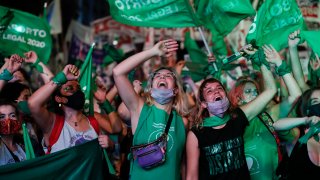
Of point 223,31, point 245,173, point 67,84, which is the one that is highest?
point 223,31

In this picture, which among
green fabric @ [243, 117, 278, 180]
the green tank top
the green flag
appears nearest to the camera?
the green tank top

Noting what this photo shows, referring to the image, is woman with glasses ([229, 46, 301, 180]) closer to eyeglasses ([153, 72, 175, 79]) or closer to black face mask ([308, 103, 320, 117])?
black face mask ([308, 103, 320, 117])

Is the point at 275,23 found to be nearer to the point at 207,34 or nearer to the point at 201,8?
the point at 201,8

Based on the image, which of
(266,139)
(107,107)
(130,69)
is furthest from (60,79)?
(266,139)

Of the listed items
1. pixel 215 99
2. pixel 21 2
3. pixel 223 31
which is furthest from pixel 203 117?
pixel 21 2

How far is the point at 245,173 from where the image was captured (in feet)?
14.8

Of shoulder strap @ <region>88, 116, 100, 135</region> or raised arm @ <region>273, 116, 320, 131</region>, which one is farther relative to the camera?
shoulder strap @ <region>88, 116, 100, 135</region>

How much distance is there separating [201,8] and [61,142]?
107 inches

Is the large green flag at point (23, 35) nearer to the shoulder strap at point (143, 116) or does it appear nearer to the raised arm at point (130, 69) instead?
the raised arm at point (130, 69)

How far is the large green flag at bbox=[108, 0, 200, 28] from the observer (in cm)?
604

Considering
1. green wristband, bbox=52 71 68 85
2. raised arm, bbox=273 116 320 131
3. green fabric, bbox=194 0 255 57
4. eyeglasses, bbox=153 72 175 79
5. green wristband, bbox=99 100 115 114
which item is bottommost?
raised arm, bbox=273 116 320 131

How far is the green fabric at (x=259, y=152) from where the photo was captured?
4.86 m

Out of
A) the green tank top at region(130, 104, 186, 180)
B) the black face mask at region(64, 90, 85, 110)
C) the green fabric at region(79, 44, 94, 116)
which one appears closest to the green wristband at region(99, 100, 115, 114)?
the green fabric at region(79, 44, 94, 116)

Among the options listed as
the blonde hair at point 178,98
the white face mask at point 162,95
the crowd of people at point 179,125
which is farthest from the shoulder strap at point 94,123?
the white face mask at point 162,95
